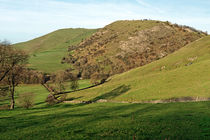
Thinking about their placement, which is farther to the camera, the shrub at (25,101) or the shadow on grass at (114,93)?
the shadow on grass at (114,93)

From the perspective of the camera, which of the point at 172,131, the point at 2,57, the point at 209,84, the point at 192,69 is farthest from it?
the point at 192,69

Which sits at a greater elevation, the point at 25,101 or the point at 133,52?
the point at 133,52

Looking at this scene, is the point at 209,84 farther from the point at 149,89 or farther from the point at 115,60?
the point at 115,60

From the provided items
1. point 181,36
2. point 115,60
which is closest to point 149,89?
point 115,60

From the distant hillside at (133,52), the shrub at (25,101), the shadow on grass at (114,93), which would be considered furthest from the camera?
the distant hillside at (133,52)

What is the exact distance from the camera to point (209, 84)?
37875 mm

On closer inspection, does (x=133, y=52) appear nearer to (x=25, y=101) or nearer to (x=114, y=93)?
(x=114, y=93)

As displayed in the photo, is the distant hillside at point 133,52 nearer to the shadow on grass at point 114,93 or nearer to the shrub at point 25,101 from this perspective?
the shadow on grass at point 114,93

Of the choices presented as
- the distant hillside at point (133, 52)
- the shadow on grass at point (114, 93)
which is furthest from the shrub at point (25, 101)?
the distant hillside at point (133, 52)

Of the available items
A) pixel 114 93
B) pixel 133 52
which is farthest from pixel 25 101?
pixel 133 52

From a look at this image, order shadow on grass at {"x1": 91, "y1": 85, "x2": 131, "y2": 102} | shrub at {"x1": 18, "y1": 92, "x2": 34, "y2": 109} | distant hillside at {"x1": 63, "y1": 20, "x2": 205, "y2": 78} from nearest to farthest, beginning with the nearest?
shrub at {"x1": 18, "y1": 92, "x2": 34, "y2": 109}, shadow on grass at {"x1": 91, "y1": 85, "x2": 131, "y2": 102}, distant hillside at {"x1": 63, "y1": 20, "x2": 205, "y2": 78}

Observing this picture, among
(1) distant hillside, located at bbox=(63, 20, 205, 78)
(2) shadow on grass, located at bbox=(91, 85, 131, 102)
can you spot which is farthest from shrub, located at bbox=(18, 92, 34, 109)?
(1) distant hillside, located at bbox=(63, 20, 205, 78)

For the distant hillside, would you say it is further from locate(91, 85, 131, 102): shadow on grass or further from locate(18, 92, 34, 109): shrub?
locate(18, 92, 34, 109): shrub

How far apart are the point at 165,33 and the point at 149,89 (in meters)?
163
